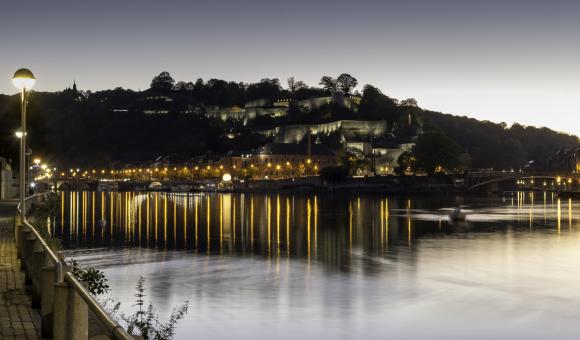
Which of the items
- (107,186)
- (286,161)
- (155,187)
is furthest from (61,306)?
(107,186)

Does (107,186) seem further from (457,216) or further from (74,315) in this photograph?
(74,315)

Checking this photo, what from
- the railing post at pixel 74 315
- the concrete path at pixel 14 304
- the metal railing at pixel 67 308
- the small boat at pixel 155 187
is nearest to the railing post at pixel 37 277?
the concrete path at pixel 14 304

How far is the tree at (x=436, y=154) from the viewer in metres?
146

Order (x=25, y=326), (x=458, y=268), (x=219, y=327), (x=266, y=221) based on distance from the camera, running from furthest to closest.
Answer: (x=266, y=221) → (x=458, y=268) → (x=219, y=327) → (x=25, y=326)

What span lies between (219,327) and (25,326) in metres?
11.2

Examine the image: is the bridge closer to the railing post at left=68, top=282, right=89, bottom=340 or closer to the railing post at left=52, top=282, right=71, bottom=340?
the railing post at left=52, top=282, right=71, bottom=340

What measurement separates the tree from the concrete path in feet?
438

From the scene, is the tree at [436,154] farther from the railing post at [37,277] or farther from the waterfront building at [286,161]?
the railing post at [37,277]

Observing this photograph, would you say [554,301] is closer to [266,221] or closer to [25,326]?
[25,326]

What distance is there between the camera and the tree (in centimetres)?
14650

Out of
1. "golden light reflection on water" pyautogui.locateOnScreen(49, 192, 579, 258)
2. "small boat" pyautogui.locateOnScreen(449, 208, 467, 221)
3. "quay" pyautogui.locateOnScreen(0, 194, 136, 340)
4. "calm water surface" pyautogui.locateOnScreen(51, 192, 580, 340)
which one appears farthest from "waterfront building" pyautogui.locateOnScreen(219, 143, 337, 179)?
"quay" pyautogui.locateOnScreen(0, 194, 136, 340)

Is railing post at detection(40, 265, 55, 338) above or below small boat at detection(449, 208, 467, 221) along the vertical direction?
above

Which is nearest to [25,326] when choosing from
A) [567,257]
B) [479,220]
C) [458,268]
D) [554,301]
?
[554,301]

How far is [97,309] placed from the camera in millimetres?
5969
